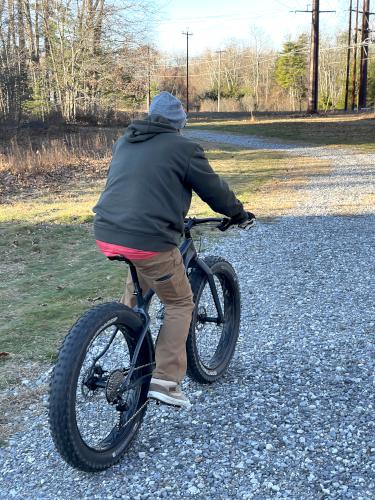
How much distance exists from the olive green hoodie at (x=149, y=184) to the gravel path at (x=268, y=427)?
1.20m

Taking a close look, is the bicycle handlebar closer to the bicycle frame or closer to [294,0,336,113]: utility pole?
the bicycle frame

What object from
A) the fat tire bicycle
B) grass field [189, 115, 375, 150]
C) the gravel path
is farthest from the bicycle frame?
grass field [189, 115, 375, 150]

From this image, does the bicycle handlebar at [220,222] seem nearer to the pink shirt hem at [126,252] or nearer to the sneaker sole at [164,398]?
the pink shirt hem at [126,252]

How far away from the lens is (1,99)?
75.0 ft

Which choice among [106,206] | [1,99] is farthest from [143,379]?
[1,99]

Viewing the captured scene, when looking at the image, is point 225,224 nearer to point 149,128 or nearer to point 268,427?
point 149,128

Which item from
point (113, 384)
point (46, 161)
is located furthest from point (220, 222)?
point (46, 161)

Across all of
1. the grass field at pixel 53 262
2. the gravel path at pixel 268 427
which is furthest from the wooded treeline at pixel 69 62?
the gravel path at pixel 268 427

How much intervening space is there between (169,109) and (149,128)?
180 mm

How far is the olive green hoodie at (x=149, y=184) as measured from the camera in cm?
289

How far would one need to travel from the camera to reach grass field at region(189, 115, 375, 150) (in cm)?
2569

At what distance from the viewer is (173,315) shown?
3256 mm

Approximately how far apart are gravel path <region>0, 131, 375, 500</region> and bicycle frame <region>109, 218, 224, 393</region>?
48cm

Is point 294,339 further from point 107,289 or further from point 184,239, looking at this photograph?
point 107,289
